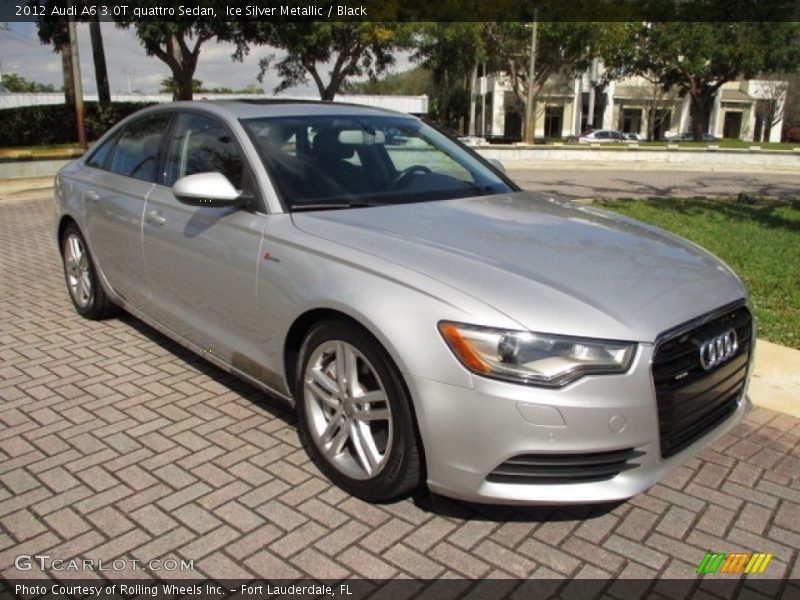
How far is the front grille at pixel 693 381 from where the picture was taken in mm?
2564

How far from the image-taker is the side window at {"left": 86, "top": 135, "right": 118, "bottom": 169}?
16.7ft

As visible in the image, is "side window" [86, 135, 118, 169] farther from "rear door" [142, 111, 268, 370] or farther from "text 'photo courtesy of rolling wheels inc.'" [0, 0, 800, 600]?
"rear door" [142, 111, 268, 370]

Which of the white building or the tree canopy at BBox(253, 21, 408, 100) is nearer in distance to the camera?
the tree canopy at BBox(253, 21, 408, 100)

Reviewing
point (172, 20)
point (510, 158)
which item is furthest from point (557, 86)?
point (172, 20)

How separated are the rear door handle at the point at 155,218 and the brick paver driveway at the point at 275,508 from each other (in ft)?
3.26

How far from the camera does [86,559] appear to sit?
2.67 m

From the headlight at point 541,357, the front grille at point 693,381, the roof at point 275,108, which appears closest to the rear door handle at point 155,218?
the roof at point 275,108

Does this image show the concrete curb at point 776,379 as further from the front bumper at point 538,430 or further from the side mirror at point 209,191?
the side mirror at point 209,191

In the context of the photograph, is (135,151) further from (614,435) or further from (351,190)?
(614,435)

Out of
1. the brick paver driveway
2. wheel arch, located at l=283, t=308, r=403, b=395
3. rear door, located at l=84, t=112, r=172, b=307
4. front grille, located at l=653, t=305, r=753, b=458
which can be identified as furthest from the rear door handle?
front grille, located at l=653, t=305, r=753, b=458

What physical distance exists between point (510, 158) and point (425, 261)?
24943 mm

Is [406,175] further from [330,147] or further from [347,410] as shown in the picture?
[347,410]

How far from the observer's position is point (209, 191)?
336 centimetres
